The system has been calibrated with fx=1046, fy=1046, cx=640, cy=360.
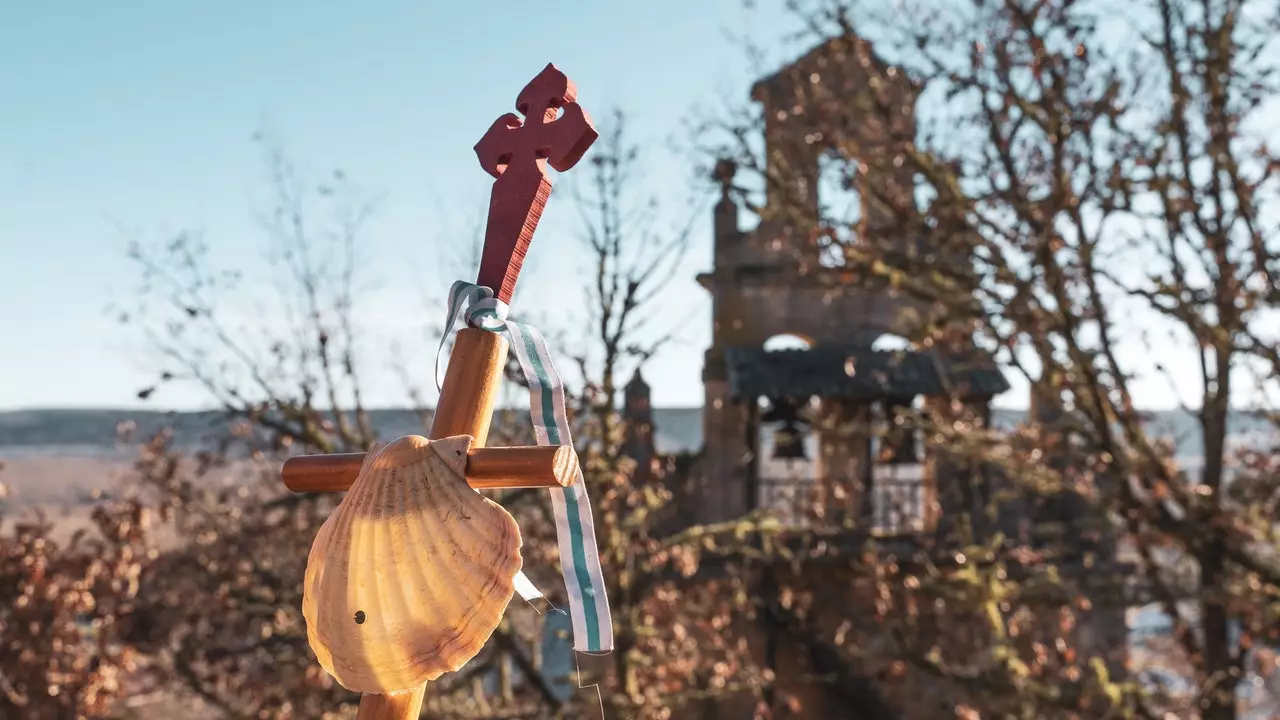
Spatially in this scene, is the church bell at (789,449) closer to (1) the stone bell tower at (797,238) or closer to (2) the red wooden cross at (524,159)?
(1) the stone bell tower at (797,238)

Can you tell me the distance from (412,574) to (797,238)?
7.45 m

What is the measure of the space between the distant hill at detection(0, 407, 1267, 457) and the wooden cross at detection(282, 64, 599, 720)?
17.0ft

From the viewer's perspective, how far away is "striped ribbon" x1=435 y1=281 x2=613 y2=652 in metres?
1.35

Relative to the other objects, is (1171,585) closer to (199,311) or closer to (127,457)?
(199,311)

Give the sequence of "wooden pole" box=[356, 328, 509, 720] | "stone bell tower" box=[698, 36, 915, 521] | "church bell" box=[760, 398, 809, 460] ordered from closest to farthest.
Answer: "wooden pole" box=[356, 328, 509, 720], "stone bell tower" box=[698, 36, 915, 521], "church bell" box=[760, 398, 809, 460]

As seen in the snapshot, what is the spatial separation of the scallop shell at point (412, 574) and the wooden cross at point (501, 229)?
0.11m

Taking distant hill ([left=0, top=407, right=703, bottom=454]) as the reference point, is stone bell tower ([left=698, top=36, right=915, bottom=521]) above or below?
above

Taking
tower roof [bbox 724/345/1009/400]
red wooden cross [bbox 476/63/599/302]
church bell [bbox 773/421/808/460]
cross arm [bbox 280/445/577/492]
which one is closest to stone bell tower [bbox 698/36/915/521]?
tower roof [bbox 724/345/1009/400]

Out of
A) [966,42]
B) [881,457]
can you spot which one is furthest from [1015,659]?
[966,42]

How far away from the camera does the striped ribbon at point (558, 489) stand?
135cm

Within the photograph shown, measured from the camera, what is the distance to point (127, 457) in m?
10.1

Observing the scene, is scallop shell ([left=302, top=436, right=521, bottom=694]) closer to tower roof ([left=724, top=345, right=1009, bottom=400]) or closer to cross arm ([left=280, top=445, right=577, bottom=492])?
cross arm ([left=280, top=445, right=577, bottom=492])

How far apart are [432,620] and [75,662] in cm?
578

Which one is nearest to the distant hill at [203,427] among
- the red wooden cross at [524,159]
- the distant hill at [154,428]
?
the distant hill at [154,428]
